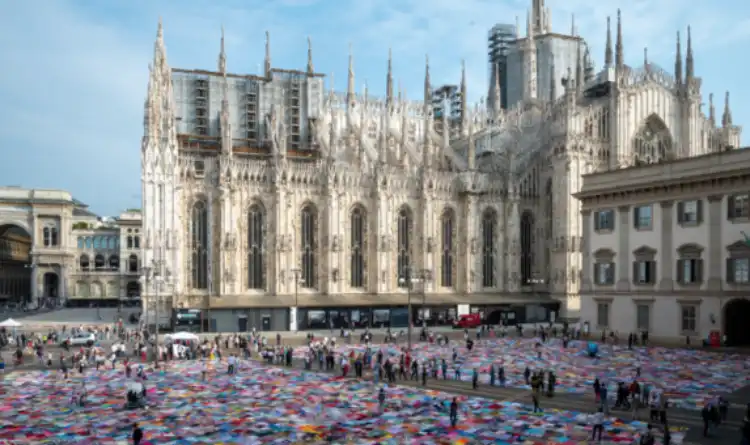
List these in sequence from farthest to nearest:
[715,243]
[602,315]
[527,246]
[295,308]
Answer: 1. [527,246]
2. [295,308]
3. [602,315]
4. [715,243]

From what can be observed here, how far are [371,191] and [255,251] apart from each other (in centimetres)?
1396

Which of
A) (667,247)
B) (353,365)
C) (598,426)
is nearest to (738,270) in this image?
(667,247)

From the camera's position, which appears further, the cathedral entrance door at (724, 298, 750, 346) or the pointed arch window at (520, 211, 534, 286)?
the pointed arch window at (520, 211, 534, 286)

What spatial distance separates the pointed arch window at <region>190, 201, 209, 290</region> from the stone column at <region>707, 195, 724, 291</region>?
44411 mm

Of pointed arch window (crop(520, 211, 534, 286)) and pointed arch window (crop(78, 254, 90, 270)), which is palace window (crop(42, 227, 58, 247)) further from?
pointed arch window (crop(520, 211, 534, 286))

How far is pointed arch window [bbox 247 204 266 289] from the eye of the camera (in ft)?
232

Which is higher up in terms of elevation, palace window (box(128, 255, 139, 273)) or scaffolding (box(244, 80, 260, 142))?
scaffolding (box(244, 80, 260, 142))

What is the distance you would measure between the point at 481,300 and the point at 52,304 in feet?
237

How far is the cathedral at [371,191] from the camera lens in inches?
2675

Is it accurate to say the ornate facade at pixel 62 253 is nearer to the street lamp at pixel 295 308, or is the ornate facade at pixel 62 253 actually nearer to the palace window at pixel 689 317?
the street lamp at pixel 295 308

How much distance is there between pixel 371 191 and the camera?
75.7m

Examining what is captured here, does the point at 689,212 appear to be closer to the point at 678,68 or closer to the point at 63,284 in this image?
the point at 678,68

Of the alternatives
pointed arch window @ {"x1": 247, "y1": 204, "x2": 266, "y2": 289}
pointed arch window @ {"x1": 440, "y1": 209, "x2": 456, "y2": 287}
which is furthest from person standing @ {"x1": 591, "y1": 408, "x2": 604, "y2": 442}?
pointed arch window @ {"x1": 440, "y1": 209, "x2": 456, "y2": 287}

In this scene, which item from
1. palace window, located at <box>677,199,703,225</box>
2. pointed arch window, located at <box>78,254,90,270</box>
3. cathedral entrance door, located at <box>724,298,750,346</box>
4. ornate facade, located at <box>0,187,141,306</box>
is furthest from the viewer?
pointed arch window, located at <box>78,254,90,270</box>
